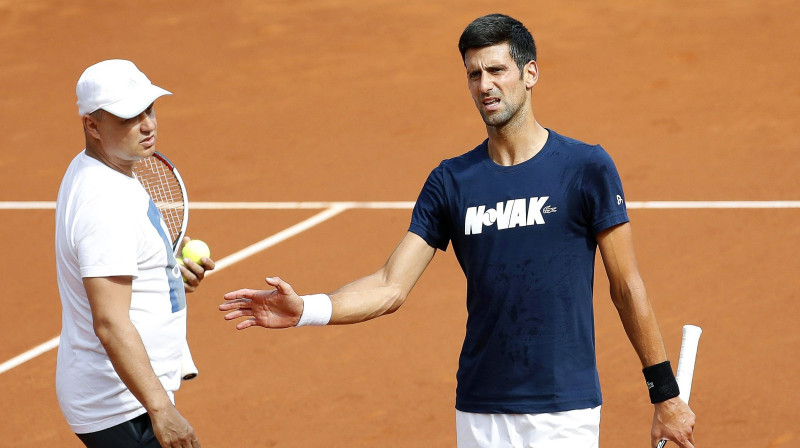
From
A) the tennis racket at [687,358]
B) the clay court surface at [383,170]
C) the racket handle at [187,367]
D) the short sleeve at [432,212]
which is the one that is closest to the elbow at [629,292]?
the tennis racket at [687,358]

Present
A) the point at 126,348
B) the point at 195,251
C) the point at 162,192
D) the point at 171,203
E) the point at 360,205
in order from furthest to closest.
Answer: the point at 360,205
the point at 162,192
the point at 171,203
the point at 195,251
the point at 126,348

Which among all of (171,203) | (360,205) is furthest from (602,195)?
(360,205)

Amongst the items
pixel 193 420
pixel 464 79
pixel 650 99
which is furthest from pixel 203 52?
pixel 193 420

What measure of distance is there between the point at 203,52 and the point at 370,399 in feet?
23.1

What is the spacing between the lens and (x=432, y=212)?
4.55 metres

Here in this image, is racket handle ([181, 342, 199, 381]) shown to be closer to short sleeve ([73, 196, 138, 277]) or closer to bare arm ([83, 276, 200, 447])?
bare arm ([83, 276, 200, 447])

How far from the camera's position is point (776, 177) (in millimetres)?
9805

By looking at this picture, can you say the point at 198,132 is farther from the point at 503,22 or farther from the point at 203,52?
the point at 503,22

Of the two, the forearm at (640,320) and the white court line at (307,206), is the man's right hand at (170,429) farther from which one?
the white court line at (307,206)

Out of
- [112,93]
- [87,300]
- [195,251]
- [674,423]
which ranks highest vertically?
[112,93]

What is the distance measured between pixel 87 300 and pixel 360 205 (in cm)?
554

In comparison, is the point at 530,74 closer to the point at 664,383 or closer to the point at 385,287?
the point at 385,287

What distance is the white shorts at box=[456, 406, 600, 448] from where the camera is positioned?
14.0ft

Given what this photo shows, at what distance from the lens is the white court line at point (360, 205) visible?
9383 millimetres
